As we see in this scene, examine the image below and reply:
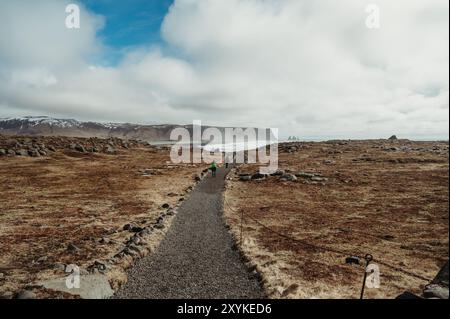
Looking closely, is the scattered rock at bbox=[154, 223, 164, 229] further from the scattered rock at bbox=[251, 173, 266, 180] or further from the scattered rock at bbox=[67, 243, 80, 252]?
the scattered rock at bbox=[251, 173, 266, 180]

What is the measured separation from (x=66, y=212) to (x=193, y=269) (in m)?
25.1

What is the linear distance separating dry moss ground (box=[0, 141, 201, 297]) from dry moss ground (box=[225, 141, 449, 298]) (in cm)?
1101

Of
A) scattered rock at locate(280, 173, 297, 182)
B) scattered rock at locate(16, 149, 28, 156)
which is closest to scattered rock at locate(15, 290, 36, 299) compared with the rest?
scattered rock at locate(280, 173, 297, 182)

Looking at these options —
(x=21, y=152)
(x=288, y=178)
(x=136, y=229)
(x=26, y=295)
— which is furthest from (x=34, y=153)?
(x=26, y=295)

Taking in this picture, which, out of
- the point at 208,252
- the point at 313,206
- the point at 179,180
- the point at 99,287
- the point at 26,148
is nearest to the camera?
the point at 99,287

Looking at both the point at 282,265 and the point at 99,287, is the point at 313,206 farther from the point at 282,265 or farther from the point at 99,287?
the point at 99,287

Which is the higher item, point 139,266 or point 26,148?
point 26,148

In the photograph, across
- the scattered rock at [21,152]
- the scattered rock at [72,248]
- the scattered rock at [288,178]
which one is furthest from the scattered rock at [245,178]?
the scattered rock at [21,152]

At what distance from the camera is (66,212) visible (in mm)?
39750

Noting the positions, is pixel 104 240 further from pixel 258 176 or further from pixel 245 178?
pixel 258 176

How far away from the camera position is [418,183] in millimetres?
56719

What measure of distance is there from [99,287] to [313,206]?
1228 inches
